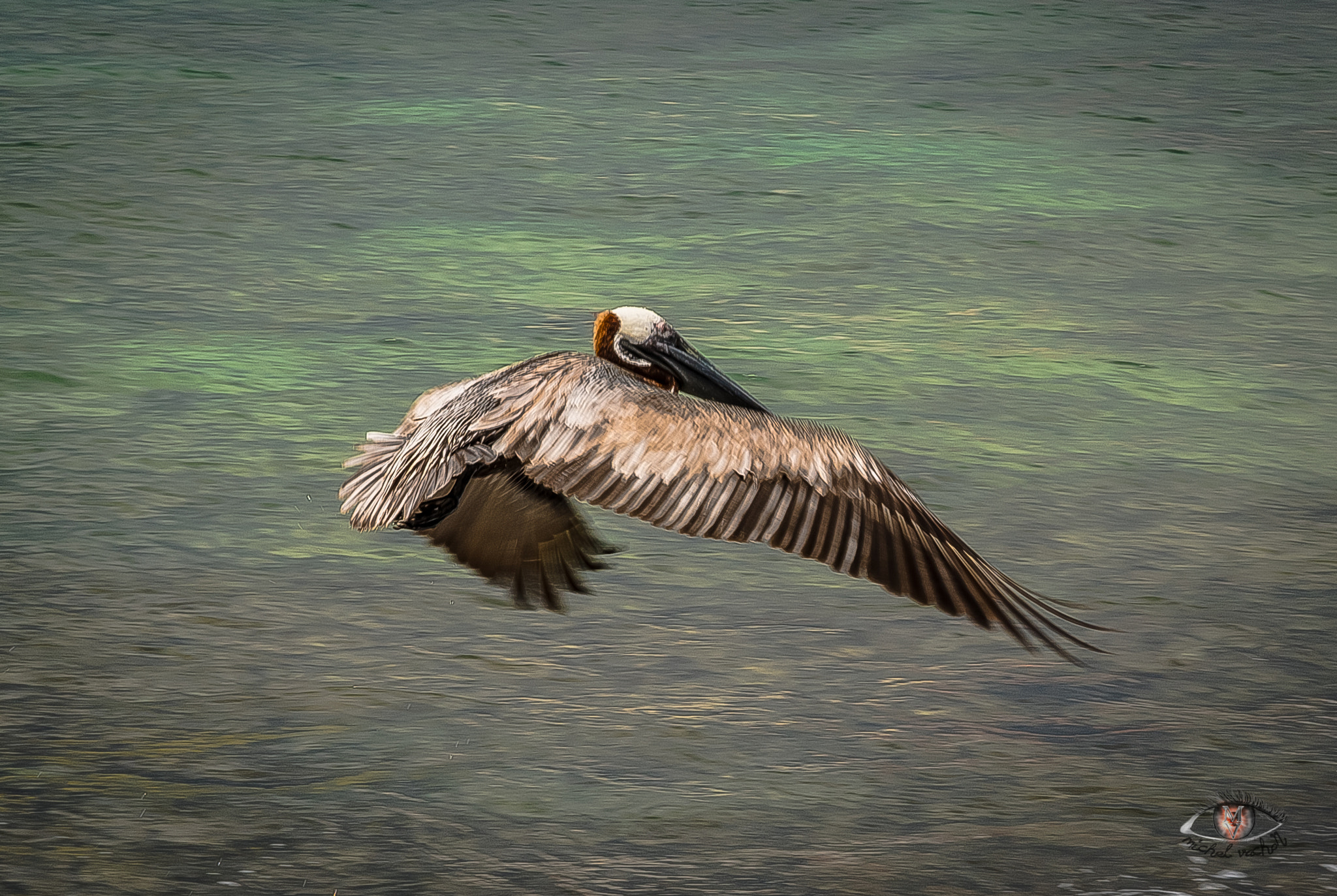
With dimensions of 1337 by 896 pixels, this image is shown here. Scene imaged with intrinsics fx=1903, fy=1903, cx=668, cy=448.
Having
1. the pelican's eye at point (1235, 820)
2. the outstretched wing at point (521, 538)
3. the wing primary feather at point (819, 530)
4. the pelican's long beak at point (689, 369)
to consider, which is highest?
the pelican's long beak at point (689, 369)

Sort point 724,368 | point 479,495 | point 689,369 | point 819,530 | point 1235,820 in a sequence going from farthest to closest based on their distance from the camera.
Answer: point 724,368, point 689,369, point 479,495, point 819,530, point 1235,820

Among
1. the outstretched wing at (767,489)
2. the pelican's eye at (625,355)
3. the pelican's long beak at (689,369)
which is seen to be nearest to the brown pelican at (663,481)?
the outstretched wing at (767,489)

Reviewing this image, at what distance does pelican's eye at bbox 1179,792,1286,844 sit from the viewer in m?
3.85

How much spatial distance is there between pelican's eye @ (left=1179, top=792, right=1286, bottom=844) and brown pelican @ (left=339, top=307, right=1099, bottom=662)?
18.4 inches

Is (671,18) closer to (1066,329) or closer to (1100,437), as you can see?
(1066,329)

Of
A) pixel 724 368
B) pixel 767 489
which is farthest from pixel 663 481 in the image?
pixel 724 368

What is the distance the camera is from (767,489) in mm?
4223

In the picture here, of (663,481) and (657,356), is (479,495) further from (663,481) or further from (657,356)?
(663,481)

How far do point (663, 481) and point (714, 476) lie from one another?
0.11 meters

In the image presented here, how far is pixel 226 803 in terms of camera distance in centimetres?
391

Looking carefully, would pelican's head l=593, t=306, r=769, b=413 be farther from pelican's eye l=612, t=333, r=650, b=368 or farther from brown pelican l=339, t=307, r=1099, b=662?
brown pelican l=339, t=307, r=1099, b=662

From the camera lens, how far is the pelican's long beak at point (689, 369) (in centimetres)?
509

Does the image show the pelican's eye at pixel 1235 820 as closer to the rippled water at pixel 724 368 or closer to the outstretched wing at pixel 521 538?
the rippled water at pixel 724 368

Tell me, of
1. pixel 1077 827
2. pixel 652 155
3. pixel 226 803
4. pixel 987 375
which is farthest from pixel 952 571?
pixel 652 155
